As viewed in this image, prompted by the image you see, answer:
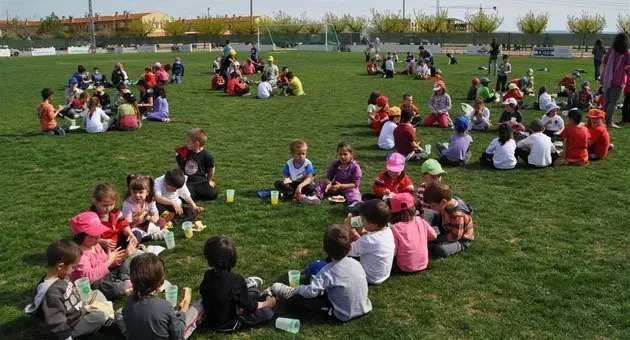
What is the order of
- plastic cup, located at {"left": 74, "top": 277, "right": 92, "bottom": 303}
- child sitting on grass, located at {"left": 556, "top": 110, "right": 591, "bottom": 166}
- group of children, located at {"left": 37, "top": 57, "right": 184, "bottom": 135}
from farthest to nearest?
group of children, located at {"left": 37, "top": 57, "right": 184, "bottom": 135} < child sitting on grass, located at {"left": 556, "top": 110, "right": 591, "bottom": 166} < plastic cup, located at {"left": 74, "top": 277, "right": 92, "bottom": 303}

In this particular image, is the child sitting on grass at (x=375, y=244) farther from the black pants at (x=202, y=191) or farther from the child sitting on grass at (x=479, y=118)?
the child sitting on grass at (x=479, y=118)

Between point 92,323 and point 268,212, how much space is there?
12.1 feet

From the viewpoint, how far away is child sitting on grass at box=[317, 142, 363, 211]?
812 cm

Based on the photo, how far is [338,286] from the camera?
4.87 metres

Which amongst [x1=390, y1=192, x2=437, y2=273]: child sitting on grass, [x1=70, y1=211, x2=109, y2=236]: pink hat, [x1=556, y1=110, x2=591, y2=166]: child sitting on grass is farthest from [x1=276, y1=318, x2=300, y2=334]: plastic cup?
[x1=556, y1=110, x2=591, y2=166]: child sitting on grass

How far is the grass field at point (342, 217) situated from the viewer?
495 centimetres

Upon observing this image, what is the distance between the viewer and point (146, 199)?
22.5ft

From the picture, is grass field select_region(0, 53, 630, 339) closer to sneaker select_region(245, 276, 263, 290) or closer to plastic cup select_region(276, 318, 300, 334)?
plastic cup select_region(276, 318, 300, 334)

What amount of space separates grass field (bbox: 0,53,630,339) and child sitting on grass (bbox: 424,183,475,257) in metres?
0.15

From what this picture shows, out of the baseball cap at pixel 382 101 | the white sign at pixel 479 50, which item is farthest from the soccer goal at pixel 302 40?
the baseball cap at pixel 382 101

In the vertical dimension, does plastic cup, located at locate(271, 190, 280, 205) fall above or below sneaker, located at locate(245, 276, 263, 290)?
→ above

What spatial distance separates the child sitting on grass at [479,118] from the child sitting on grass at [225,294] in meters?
10.6

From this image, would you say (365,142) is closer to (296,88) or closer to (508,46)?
(296,88)

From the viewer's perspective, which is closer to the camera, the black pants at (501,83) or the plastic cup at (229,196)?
the plastic cup at (229,196)
